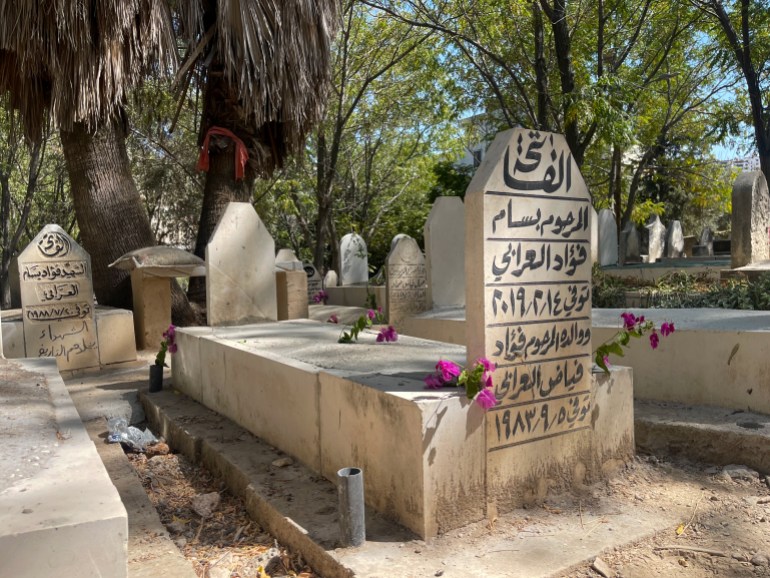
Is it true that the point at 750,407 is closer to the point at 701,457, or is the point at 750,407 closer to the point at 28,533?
the point at 701,457

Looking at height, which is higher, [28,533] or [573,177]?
[573,177]

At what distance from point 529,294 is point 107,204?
7789mm

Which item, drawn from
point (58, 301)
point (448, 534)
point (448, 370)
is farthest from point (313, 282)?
point (448, 534)

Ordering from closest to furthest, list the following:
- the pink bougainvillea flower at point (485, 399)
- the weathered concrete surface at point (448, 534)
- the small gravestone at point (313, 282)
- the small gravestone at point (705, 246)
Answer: the weathered concrete surface at point (448, 534)
the pink bougainvillea flower at point (485, 399)
the small gravestone at point (313, 282)
the small gravestone at point (705, 246)

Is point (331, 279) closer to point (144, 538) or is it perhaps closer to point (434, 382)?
point (144, 538)

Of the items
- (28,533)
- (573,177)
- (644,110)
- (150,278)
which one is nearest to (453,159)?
(644,110)

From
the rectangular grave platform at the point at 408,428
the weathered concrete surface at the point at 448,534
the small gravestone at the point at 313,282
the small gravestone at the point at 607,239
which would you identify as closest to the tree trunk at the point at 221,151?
the rectangular grave platform at the point at 408,428

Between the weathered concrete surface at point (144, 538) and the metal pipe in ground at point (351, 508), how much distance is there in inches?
29.3

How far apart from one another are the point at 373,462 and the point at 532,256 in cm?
140

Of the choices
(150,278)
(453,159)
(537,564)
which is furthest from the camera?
(453,159)

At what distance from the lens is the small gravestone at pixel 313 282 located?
15.5 meters

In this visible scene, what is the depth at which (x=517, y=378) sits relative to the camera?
337cm

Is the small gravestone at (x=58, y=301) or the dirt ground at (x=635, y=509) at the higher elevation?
the small gravestone at (x=58, y=301)

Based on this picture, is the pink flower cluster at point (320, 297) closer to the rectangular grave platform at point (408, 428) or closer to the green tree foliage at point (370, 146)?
the green tree foliage at point (370, 146)
